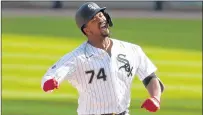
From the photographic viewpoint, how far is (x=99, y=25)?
5.71 metres

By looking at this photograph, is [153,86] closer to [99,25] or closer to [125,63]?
[125,63]

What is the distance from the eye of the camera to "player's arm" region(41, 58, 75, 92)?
5438 millimetres

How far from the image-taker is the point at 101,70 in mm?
5664

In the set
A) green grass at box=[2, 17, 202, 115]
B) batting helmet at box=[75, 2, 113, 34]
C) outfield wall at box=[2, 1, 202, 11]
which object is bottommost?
green grass at box=[2, 17, 202, 115]

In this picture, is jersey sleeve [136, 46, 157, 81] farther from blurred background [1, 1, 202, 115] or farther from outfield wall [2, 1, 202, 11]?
outfield wall [2, 1, 202, 11]

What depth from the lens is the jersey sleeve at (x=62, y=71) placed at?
18.2ft

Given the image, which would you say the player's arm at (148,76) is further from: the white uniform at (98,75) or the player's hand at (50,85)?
the player's hand at (50,85)

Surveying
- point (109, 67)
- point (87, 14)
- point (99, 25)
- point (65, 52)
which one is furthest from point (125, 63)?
point (65, 52)

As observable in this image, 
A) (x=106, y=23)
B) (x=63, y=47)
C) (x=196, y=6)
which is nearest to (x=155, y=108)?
(x=106, y=23)

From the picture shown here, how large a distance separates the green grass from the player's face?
479 cm

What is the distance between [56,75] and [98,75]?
34 centimetres

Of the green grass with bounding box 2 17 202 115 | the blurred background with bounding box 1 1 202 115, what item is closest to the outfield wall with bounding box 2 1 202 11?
the blurred background with bounding box 1 1 202 115

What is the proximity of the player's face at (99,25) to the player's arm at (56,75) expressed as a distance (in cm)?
32

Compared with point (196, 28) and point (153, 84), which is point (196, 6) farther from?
point (153, 84)
